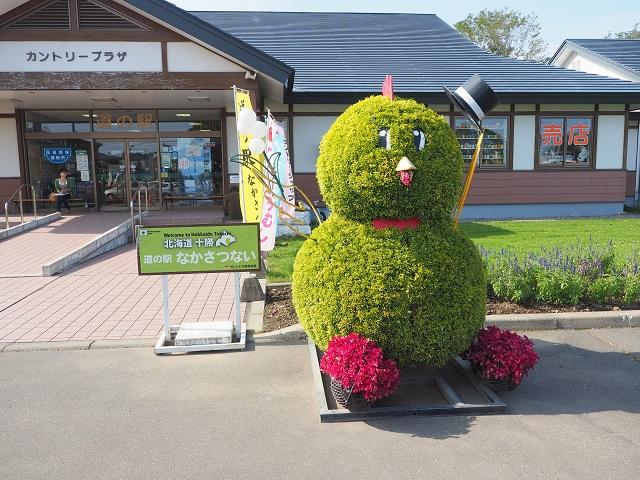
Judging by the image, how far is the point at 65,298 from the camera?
23.5 ft

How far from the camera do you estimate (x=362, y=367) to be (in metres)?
3.71

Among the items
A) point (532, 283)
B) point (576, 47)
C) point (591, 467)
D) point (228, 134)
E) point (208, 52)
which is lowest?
point (591, 467)

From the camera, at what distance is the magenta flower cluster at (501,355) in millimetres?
4031

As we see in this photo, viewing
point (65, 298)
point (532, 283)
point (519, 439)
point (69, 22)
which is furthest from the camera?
point (69, 22)

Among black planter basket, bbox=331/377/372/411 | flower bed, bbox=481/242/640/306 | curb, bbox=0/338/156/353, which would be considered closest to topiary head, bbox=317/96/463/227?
black planter basket, bbox=331/377/372/411

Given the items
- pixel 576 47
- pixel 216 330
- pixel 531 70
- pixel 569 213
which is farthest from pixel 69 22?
pixel 576 47

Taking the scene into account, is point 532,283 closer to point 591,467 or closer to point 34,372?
point 591,467

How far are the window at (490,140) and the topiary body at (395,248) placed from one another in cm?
1164

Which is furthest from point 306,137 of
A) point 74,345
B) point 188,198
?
point 74,345

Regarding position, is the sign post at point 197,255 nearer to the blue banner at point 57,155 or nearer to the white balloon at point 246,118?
the white balloon at point 246,118

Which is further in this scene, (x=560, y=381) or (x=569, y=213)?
(x=569, y=213)

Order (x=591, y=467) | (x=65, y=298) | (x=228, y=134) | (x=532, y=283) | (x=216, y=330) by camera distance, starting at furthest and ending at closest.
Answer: (x=228, y=134) → (x=65, y=298) → (x=532, y=283) → (x=216, y=330) → (x=591, y=467)

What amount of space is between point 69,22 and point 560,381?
434 inches

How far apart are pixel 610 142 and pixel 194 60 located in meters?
12.0
